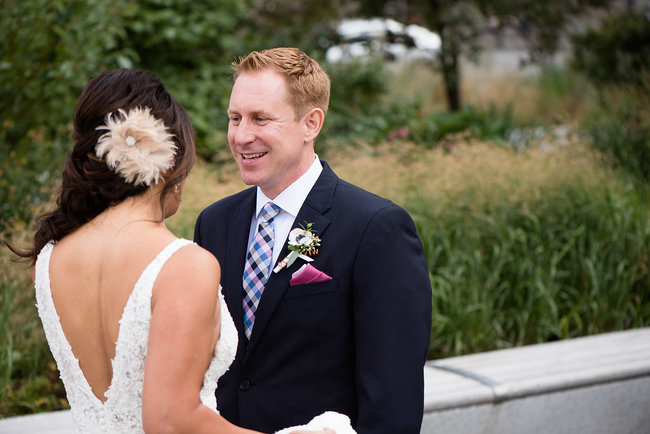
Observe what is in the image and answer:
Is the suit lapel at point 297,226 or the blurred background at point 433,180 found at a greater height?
the suit lapel at point 297,226

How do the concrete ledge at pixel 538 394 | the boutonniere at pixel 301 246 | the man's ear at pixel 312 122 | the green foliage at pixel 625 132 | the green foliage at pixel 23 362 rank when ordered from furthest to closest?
1. the green foliage at pixel 625 132
2. the green foliage at pixel 23 362
3. the concrete ledge at pixel 538 394
4. the man's ear at pixel 312 122
5. the boutonniere at pixel 301 246

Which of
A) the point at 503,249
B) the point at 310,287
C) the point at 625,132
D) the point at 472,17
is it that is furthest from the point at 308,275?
the point at 472,17

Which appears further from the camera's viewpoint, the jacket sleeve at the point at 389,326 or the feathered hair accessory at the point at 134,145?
the jacket sleeve at the point at 389,326

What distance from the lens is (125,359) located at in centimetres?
174

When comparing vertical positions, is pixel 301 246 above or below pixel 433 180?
above

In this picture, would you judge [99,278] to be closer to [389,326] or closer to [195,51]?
[389,326]

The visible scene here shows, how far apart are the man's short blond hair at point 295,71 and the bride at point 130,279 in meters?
0.41

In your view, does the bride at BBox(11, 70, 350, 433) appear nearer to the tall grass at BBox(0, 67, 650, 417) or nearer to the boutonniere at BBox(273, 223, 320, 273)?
the boutonniere at BBox(273, 223, 320, 273)

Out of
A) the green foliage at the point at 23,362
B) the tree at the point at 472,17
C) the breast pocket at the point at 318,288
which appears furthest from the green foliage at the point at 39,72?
the tree at the point at 472,17

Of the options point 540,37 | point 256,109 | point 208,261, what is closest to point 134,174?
point 208,261

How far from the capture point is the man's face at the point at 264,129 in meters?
2.19

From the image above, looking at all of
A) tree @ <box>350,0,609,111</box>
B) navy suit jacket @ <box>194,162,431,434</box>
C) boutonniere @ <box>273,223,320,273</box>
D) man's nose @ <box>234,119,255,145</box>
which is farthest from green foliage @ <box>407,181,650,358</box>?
tree @ <box>350,0,609,111</box>

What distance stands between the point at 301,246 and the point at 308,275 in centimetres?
10

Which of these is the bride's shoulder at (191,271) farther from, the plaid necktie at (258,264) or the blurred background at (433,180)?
the blurred background at (433,180)
